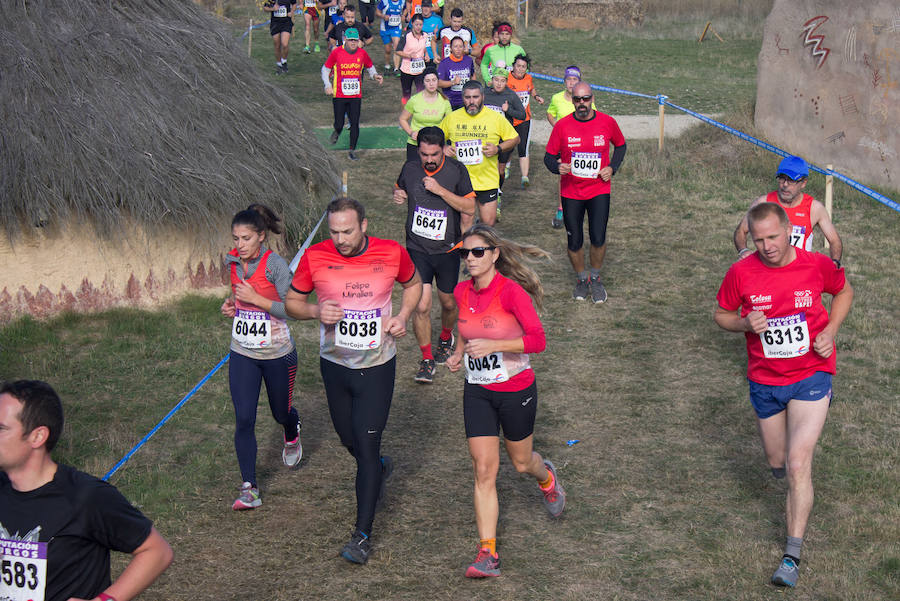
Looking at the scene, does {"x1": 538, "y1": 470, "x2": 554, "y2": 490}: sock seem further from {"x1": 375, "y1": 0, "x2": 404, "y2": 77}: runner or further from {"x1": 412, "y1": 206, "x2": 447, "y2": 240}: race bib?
{"x1": 375, "y1": 0, "x2": 404, "y2": 77}: runner

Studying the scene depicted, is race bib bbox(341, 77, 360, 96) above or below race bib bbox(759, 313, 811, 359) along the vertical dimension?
below

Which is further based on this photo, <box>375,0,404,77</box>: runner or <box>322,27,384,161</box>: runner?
<box>375,0,404,77</box>: runner

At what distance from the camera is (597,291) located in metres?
10.7

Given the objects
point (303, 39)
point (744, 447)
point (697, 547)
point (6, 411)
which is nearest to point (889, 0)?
point (744, 447)

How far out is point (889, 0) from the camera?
13.3 m

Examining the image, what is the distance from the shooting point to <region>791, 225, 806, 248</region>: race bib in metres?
7.79

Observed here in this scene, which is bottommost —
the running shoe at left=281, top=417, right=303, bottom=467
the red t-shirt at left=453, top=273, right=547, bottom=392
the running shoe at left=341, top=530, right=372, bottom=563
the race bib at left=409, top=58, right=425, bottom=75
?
the running shoe at left=281, top=417, right=303, bottom=467

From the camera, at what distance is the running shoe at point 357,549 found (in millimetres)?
5961

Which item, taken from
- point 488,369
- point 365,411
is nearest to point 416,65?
point 365,411

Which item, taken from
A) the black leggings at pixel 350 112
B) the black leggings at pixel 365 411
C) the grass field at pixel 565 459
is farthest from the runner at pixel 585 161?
the black leggings at pixel 350 112

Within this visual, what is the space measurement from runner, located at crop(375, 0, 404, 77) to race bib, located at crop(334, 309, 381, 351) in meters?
16.7

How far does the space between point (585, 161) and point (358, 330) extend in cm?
459

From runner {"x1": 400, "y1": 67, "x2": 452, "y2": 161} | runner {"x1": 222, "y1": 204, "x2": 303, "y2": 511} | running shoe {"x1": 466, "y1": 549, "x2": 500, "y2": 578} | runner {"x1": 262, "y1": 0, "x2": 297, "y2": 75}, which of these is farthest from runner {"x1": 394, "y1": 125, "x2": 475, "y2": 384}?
runner {"x1": 262, "y1": 0, "x2": 297, "y2": 75}

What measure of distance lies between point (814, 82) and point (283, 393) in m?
10.5
